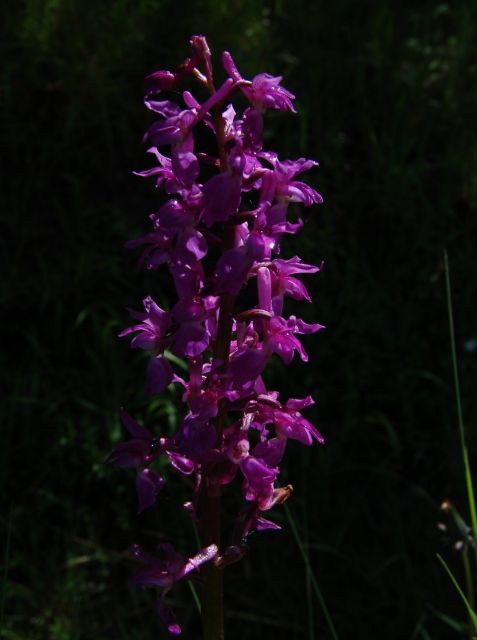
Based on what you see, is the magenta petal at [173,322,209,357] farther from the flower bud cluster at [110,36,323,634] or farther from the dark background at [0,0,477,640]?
the dark background at [0,0,477,640]

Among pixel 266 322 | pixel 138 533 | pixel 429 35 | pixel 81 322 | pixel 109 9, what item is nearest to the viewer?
pixel 266 322

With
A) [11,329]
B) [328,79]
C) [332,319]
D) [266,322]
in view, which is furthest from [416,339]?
[266,322]

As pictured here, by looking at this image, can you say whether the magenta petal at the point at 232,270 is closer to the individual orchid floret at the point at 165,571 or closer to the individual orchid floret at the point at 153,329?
the individual orchid floret at the point at 153,329

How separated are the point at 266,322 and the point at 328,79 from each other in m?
2.74

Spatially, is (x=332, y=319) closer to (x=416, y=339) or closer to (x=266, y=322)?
(x=416, y=339)

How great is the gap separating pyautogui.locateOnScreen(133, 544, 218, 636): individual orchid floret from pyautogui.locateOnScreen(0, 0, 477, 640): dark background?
4.73 ft

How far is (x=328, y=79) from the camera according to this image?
4020 millimetres

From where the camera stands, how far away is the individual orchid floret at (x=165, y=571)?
1.54 m

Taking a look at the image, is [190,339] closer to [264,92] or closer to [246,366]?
[246,366]

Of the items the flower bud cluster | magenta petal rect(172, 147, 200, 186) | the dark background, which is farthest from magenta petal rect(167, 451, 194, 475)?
the dark background

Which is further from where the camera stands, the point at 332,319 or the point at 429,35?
the point at 429,35

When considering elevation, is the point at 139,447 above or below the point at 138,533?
above

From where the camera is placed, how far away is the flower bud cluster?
1.42 meters

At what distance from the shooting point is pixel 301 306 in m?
3.48
